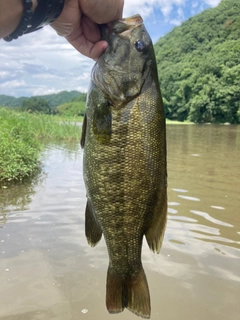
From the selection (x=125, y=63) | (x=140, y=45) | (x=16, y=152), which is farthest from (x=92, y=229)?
(x=16, y=152)

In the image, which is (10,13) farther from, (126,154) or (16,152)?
(16,152)

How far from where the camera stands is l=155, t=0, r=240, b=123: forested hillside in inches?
2571

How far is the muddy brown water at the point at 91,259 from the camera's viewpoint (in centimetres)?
424

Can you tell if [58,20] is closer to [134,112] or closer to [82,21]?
[82,21]

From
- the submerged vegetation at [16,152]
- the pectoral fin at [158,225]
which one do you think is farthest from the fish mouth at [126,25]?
the submerged vegetation at [16,152]

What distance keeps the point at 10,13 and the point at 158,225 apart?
164cm

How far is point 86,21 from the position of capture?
2574 millimetres

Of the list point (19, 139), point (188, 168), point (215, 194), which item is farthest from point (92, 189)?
point (188, 168)

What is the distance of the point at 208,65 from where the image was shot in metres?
73.4

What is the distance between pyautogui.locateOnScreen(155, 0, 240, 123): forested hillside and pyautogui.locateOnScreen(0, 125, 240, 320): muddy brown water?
2280 inches

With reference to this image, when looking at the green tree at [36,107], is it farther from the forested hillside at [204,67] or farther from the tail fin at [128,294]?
the forested hillside at [204,67]

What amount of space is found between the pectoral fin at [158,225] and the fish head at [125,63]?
0.68 m

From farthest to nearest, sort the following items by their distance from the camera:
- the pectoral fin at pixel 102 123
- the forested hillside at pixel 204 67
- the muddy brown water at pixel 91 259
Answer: the forested hillside at pixel 204 67, the muddy brown water at pixel 91 259, the pectoral fin at pixel 102 123

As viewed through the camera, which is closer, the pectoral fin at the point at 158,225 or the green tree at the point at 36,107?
the pectoral fin at the point at 158,225
